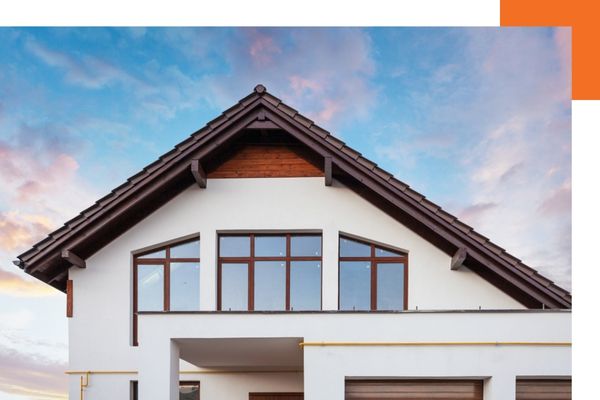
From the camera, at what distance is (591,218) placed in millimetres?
6266

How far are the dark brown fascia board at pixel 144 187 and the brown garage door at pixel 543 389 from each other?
5306mm

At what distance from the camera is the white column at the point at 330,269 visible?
8.20 m

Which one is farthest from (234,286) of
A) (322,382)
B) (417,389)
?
(417,389)

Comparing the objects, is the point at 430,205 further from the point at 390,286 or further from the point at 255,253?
the point at 255,253

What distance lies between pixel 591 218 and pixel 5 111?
7.93 metres

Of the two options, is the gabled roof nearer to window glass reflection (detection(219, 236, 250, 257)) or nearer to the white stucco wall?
the white stucco wall

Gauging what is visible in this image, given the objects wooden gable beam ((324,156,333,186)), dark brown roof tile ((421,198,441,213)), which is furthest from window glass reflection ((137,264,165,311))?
dark brown roof tile ((421,198,441,213))

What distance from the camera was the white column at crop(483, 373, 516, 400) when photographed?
6273mm

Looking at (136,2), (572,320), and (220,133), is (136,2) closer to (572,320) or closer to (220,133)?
(220,133)

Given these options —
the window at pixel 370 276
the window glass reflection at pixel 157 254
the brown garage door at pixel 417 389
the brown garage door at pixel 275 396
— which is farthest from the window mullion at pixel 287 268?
the brown garage door at pixel 417 389

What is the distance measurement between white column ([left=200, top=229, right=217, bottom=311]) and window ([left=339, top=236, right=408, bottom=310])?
6.49 ft

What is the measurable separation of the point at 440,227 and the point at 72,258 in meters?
5.60

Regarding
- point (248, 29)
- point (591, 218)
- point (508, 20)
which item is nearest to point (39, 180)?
point (248, 29)

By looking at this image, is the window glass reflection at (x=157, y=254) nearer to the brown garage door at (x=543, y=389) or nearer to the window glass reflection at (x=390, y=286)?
the window glass reflection at (x=390, y=286)
